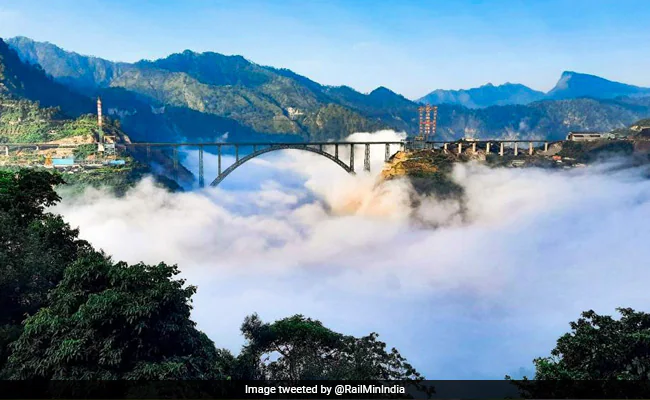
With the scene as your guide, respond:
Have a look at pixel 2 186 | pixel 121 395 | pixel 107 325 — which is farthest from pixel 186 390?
pixel 2 186

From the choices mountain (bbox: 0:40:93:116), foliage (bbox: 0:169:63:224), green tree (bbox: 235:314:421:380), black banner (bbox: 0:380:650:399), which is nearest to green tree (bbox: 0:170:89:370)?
foliage (bbox: 0:169:63:224)

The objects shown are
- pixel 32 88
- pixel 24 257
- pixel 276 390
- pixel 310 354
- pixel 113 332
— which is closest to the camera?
pixel 113 332

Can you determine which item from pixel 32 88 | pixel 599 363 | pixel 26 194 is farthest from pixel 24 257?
pixel 32 88

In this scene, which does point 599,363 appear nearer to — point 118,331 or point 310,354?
point 310,354

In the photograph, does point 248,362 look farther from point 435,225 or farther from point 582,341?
point 435,225

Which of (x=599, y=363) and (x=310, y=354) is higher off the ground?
(x=599, y=363)

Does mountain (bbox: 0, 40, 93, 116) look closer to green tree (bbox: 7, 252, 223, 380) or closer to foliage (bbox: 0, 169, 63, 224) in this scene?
foliage (bbox: 0, 169, 63, 224)
